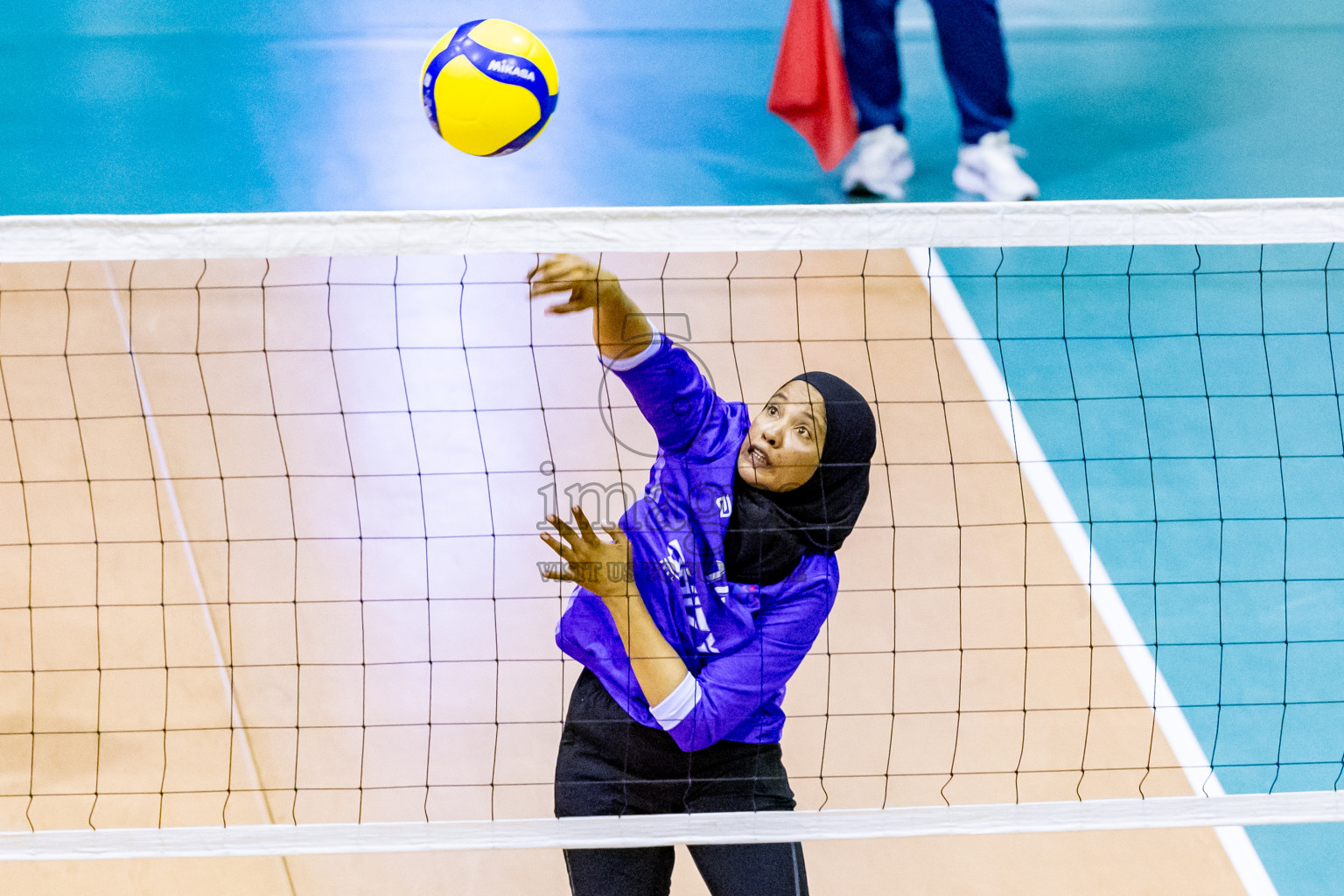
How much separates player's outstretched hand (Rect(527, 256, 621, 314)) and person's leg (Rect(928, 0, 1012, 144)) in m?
3.63

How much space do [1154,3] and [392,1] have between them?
188 inches

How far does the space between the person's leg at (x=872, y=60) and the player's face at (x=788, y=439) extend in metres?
3.53

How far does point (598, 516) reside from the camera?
416cm

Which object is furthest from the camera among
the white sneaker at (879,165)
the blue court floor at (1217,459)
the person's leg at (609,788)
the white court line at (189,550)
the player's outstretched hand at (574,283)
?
the white sneaker at (879,165)

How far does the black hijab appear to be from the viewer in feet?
8.57

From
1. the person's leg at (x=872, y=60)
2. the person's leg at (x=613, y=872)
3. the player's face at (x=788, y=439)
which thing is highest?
the person's leg at (x=872, y=60)

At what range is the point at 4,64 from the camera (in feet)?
22.1

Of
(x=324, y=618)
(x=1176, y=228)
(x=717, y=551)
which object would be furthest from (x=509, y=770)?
(x=1176, y=228)

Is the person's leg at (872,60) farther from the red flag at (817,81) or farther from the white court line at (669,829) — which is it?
the white court line at (669,829)

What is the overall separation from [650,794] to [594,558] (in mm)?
695

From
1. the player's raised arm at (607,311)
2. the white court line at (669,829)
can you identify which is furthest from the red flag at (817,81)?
the white court line at (669,829)

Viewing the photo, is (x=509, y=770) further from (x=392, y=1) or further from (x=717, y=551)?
(x=392, y=1)

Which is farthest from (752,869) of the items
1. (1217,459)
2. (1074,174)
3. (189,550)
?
(1074,174)

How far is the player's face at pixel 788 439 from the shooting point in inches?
102
